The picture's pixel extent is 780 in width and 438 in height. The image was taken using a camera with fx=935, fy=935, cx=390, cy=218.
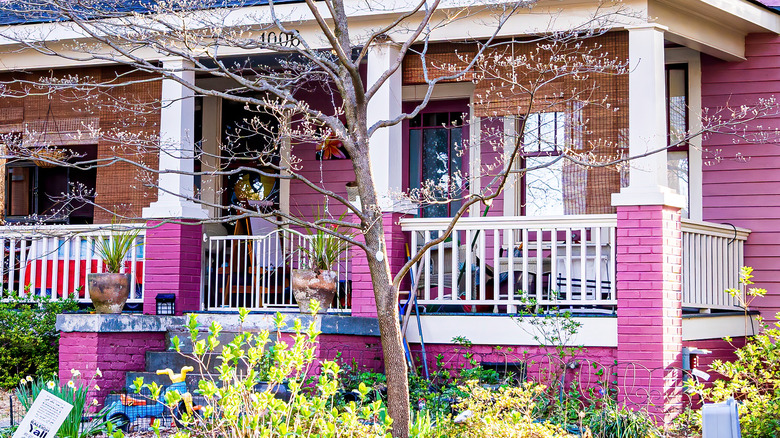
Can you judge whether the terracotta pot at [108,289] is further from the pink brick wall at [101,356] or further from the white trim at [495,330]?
the white trim at [495,330]

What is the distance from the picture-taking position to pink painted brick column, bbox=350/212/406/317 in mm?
9039

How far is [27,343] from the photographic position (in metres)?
9.55

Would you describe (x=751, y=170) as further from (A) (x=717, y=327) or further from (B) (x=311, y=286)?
(B) (x=311, y=286)

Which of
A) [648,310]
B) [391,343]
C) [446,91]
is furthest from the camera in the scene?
[446,91]

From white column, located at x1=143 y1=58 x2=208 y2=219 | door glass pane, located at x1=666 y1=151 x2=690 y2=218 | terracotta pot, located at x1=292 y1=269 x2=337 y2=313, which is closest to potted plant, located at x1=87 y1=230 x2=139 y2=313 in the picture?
white column, located at x1=143 y1=58 x2=208 y2=219

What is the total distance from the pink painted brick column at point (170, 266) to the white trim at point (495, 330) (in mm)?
2485

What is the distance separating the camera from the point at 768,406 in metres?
7.25

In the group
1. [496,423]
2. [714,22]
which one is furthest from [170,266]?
[714,22]

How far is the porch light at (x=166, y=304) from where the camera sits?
9.63 m

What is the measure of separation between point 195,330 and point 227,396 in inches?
19.5

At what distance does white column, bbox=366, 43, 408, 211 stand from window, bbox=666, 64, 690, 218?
323 cm

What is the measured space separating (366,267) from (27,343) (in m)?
3.59

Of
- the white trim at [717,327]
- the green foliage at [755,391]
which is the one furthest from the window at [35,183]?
the green foliage at [755,391]

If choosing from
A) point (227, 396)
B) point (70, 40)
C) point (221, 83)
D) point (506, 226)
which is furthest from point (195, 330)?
point (221, 83)
